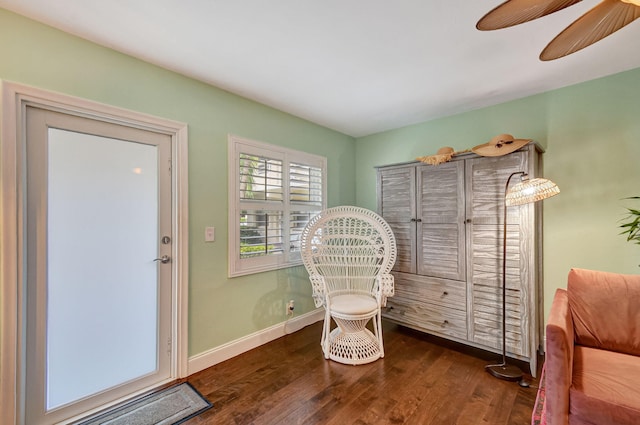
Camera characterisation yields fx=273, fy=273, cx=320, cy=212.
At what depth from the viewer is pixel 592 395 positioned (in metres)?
1.27

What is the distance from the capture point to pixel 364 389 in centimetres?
202

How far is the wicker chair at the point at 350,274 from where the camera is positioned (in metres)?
2.46

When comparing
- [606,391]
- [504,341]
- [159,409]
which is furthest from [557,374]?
[159,409]

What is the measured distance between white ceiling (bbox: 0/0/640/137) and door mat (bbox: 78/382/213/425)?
246cm

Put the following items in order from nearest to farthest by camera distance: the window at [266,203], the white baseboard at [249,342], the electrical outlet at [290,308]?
the white baseboard at [249,342] < the window at [266,203] < the electrical outlet at [290,308]

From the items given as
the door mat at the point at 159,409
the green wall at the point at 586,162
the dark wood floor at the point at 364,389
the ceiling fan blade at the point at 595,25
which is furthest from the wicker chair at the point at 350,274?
the ceiling fan blade at the point at 595,25

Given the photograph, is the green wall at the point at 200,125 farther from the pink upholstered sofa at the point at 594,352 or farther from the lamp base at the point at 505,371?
the pink upholstered sofa at the point at 594,352

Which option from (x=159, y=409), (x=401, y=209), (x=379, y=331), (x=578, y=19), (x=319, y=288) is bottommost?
(x=159, y=409)

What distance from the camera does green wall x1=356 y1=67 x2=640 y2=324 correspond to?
86.5 inches

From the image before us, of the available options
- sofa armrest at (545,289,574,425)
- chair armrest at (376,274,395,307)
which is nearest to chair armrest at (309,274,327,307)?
chair armrest at (376,274,395,307)

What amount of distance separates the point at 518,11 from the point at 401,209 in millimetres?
2029

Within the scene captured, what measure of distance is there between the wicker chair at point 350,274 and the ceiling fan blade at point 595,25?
71.2 inches

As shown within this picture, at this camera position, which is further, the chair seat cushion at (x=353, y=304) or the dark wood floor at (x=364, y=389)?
the chair seat cushion at (x=353, y=304)

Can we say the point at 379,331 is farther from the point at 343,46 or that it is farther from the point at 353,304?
the point at 343,46
